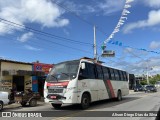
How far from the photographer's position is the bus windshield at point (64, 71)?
51.5 feet

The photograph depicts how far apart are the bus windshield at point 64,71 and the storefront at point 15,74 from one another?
32.5 feet

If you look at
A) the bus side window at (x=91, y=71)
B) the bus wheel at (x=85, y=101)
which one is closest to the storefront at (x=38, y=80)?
the bus side window at (x=91, y=71)

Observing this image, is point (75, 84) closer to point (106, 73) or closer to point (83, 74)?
point (83, 74)

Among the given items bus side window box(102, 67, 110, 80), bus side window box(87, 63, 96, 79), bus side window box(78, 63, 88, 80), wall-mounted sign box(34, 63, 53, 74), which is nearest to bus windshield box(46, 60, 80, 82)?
bus side window box(78, 63, 88, 80)

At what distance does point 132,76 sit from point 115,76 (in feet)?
217

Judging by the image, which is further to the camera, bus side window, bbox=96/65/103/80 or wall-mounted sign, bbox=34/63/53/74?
wall-mounted sign, bbox=34/63/53/74

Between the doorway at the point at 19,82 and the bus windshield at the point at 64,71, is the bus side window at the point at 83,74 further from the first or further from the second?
the doorway at the point at 19,82

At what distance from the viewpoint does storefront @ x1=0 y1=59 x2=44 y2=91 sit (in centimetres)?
2547

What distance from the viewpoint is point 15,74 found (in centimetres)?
2547

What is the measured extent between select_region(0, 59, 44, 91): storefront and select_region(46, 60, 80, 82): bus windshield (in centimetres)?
991

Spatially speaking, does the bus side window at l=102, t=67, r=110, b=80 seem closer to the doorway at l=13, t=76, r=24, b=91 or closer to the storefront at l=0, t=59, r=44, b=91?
the storefront at l=0, t=59, r=44, b=91

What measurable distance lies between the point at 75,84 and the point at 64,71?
3.85 feet

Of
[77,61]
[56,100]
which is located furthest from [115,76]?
[56,100]

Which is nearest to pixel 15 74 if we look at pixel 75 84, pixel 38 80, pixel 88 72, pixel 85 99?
pixel 38 80
